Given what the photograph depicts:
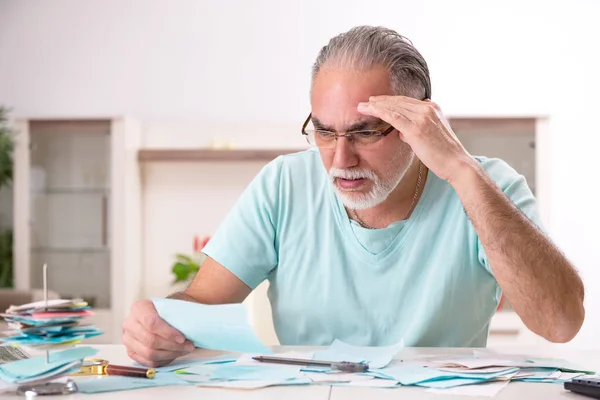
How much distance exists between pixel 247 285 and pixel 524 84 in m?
3.81

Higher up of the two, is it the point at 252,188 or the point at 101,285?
the point at 252,188

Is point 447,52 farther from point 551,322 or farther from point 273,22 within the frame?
point 551,322

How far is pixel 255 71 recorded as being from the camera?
210 inches

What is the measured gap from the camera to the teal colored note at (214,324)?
1.34 metres

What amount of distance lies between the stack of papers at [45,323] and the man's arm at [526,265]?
81cm

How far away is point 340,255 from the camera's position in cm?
187

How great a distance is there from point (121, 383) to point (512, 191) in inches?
39.1

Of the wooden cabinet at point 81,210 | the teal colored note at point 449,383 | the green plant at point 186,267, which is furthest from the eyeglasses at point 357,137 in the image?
the wooden cabinet at point 81,210

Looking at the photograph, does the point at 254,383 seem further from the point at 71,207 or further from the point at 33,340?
the point at 71,207

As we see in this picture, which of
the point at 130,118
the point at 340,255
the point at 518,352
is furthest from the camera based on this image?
the point at 130,118

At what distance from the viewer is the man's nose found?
171 cm

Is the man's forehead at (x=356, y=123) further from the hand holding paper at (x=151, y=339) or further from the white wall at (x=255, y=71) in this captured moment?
the white wall at (x=255, y=71)

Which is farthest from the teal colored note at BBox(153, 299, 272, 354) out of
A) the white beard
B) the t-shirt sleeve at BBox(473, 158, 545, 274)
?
the t-shirt sleeve at BBox(473, 158, 545, 274)

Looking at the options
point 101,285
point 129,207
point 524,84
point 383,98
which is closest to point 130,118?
point 129,207
